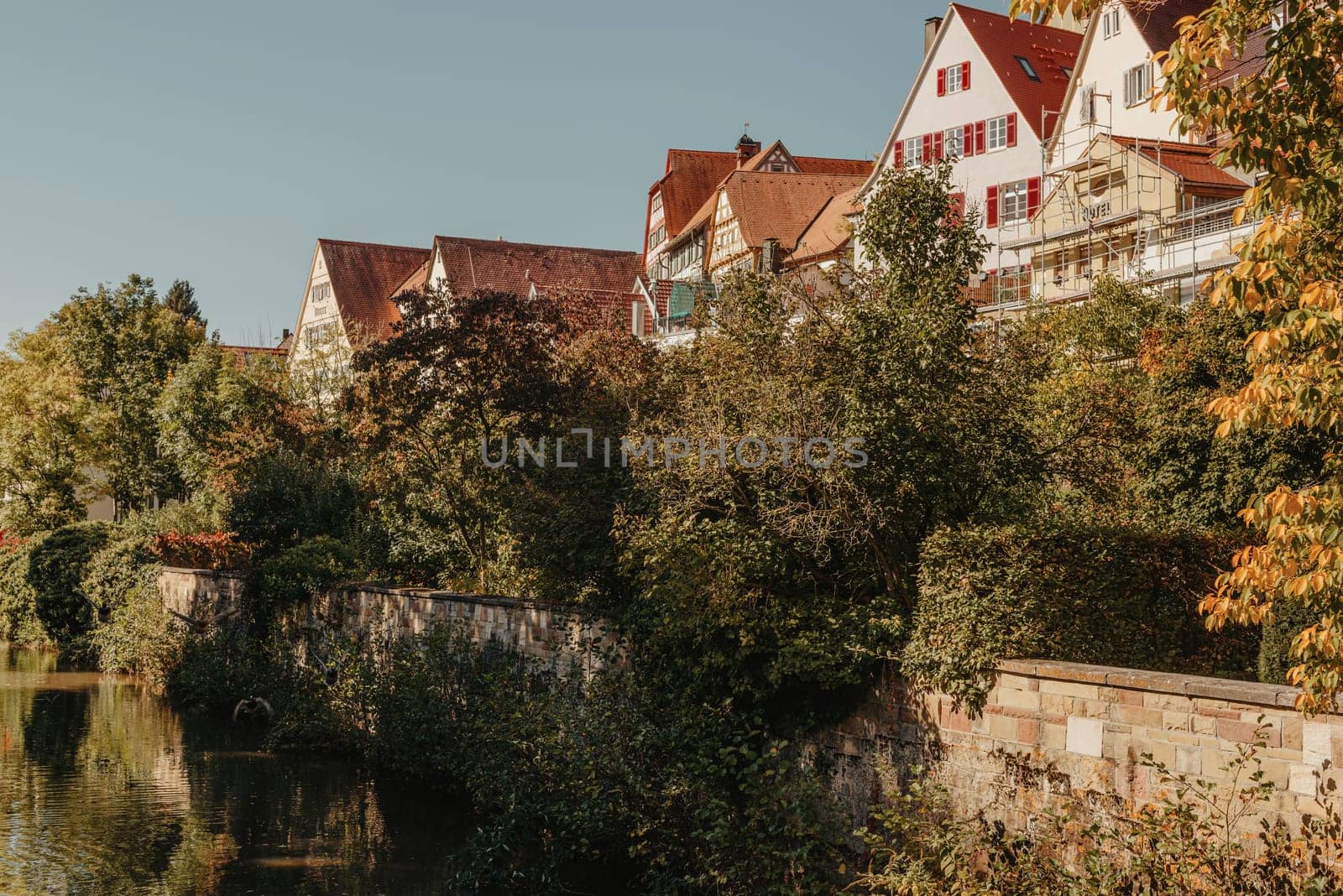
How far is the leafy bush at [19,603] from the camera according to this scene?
34594 mm

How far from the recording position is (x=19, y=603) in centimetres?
3534

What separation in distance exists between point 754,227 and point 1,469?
91.1 ft

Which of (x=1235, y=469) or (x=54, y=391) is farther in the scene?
(x=54, y=391)

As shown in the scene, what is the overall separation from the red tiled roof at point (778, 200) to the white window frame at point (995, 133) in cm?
877

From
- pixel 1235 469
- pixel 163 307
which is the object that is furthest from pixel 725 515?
pixel 163 307

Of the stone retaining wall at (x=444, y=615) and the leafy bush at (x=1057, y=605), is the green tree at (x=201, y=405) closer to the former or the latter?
the stone retaining wall at (x=444, y=615)

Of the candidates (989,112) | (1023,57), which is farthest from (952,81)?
(1023,57)

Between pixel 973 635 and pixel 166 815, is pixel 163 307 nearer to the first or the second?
pixel 166 815

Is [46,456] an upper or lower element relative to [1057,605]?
upper

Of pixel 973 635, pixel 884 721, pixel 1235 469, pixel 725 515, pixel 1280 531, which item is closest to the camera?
pixel 1280 531

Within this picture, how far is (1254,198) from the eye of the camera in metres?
6.74

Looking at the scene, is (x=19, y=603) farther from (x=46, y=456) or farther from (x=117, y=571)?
(x=46, y=456)

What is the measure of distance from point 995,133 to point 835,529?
3376 centimetres

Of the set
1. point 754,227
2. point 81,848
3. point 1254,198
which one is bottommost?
point 81,848
